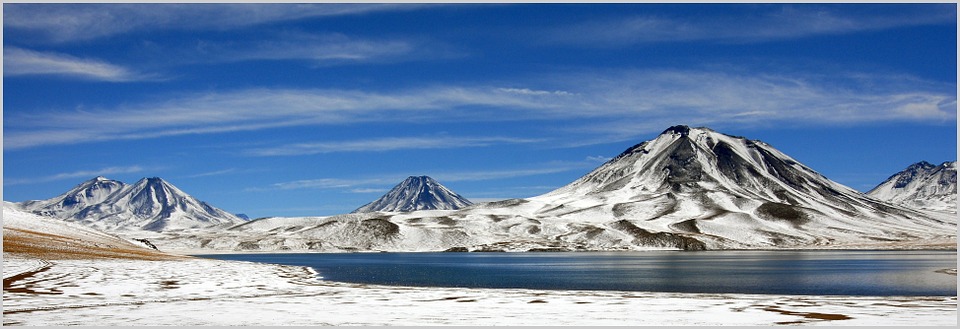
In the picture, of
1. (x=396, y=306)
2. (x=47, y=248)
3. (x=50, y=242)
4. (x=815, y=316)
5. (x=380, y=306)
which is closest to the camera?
(x=815, y=316)

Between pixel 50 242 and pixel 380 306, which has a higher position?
pixel 50 242

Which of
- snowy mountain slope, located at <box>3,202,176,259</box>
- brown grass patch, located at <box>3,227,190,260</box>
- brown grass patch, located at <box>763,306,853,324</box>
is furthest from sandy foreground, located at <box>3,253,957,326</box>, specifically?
snowy mountain slope, located at <box>3,202,176,259</box>

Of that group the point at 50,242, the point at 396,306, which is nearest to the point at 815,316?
the point at 396,306

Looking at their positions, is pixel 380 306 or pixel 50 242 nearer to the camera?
pixel 380 306

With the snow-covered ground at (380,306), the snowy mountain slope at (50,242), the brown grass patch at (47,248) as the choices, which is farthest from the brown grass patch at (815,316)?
the snowy mountain slope at (50,242)

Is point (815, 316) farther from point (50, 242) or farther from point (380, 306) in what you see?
point (50, 242)

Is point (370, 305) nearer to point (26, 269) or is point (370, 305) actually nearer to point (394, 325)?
point (394, 325)

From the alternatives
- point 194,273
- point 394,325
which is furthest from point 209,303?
point 194,273

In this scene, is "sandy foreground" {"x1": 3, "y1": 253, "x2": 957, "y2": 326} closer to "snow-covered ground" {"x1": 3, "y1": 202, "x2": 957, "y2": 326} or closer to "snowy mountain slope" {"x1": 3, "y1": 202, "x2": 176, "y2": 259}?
"snow-covered ground" {"x1": 3, "y1": 202, "x2": 957, "y2": 326}
